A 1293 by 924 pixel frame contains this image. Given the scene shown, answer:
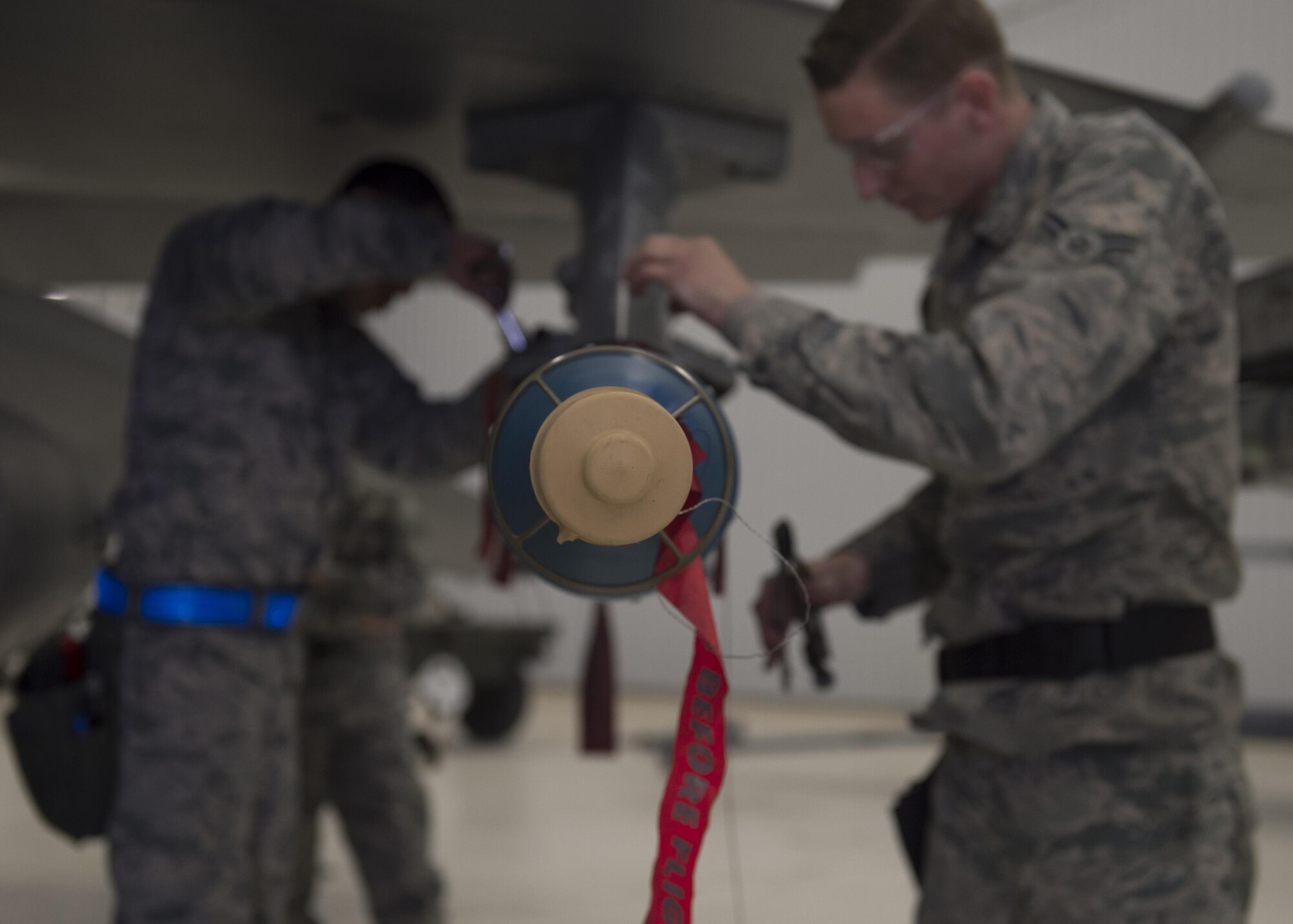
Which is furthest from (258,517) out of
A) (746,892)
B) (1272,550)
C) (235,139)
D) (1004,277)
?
(1272,550)

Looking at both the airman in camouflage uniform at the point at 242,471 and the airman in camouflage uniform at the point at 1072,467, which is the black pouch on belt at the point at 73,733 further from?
the airman in camouflage uniform at the point at 1072,467

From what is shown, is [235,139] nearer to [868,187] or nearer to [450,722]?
[868,187]

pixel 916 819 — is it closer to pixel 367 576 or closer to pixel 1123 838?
pixel 1123 838

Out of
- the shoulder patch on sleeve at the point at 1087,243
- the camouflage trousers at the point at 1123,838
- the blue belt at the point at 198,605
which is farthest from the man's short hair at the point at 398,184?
the camouflage trousers at the point at 1123,838

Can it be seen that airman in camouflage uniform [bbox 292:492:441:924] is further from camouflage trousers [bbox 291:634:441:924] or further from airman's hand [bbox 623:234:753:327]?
airman's hand [bbox 623:234:753:327]

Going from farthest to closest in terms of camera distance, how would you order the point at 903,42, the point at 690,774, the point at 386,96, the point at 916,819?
the point at 386,96
the point at 916,819
the point at 903,42
the point at 690,774

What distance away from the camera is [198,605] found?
82.7 inches

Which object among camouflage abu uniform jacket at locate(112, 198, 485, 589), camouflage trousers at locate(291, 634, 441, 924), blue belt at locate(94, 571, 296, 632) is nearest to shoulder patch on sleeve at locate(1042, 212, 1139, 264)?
camouflage abu uniform jacket at locate(112, 198, 485, 589)

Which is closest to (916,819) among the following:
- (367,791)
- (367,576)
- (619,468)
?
(619,468)

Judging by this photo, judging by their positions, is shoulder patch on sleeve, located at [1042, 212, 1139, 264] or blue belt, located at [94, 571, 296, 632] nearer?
shoulder patch on sleeve, located at [1042, 212, 1139, 264]

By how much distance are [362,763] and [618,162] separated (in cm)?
207

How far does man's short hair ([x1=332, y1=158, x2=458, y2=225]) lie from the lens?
2096mm

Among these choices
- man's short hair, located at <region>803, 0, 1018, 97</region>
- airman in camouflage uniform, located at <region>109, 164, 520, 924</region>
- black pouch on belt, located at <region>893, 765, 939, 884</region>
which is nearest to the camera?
man's short hair, located at <region>803, 0, 1018, 97</region>

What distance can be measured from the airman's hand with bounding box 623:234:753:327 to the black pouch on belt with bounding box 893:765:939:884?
77 centimetres
